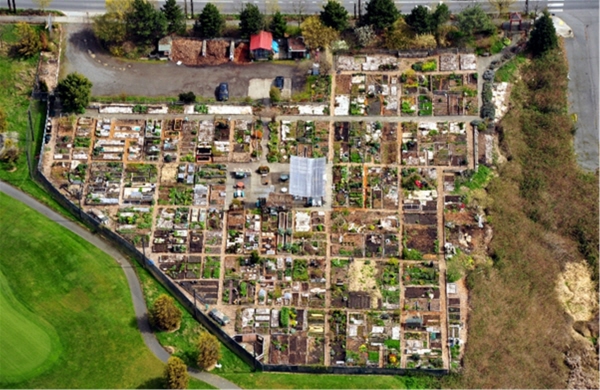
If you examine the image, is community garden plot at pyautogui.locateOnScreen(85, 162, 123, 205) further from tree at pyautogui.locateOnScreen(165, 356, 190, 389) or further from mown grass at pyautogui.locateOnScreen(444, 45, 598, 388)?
mown grass at pyautogui.locateOnScreen(444, 45, 598, 388)

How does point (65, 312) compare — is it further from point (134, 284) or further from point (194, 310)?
point (194, 310)

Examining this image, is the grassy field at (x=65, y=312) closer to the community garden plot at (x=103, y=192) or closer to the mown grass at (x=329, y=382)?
the community garden plot at (x=103, y=192)

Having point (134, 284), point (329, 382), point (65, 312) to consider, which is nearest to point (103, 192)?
point (134, 284)

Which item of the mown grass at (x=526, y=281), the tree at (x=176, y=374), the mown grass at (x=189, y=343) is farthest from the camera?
the mown grass at (x=189, y=343)

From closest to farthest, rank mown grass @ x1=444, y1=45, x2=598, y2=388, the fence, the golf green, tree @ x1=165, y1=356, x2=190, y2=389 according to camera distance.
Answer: tree @ x1=165, y1=356, x2=190, y2=389 < the golf green < mown grass @ x1=444, y1=45, x2=598, y2=388 < the fence

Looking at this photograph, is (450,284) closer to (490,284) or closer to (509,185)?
(490,284)

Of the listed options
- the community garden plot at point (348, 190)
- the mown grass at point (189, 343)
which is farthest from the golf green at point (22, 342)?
the community garden plot at point (348, 190)

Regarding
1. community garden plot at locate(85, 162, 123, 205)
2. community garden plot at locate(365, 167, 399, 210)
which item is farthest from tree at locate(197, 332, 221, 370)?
community garden plot at locate(365, 167, 399, 210)
